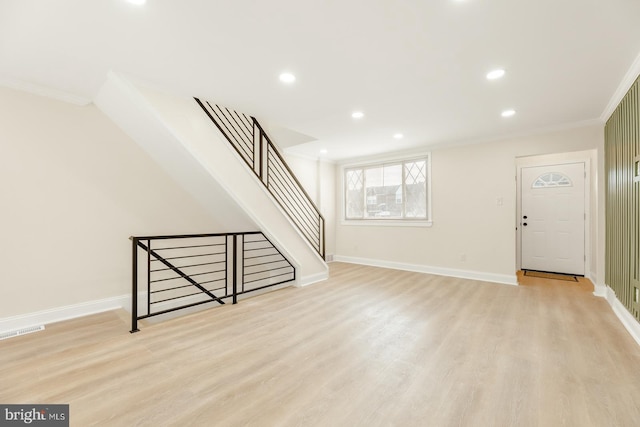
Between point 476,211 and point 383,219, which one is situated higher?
point 476,211

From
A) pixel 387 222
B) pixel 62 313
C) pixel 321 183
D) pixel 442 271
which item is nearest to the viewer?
pixel 62 313

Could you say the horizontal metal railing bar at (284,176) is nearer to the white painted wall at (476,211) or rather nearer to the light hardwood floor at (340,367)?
the white painted wall at (476,211)

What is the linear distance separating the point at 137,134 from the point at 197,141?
0.93 metres

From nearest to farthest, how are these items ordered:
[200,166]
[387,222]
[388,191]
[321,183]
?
[200,166] < [387,222] < [388,191] < [321,183]

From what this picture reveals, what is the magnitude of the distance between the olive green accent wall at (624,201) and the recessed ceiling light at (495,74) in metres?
1.21

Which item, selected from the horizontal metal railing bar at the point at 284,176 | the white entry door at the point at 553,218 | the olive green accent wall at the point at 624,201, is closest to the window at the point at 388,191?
the horizontal metal railing bar at the point at 284,176

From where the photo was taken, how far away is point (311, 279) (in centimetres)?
464

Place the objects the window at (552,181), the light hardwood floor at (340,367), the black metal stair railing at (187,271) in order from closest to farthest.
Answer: the light hardwood floor at (340,367), the black metal stair railing at (187,271), the window at (552,181)

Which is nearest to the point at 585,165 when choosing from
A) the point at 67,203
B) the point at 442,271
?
the point at 442,271

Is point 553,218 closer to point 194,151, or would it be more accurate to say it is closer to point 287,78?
point 287,78

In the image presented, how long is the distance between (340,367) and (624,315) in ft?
10.3

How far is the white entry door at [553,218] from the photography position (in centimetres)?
507

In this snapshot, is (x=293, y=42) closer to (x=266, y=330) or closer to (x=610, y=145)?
(x=266, y=330)

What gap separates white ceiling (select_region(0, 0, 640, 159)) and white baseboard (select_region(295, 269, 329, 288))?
2.54 meters
